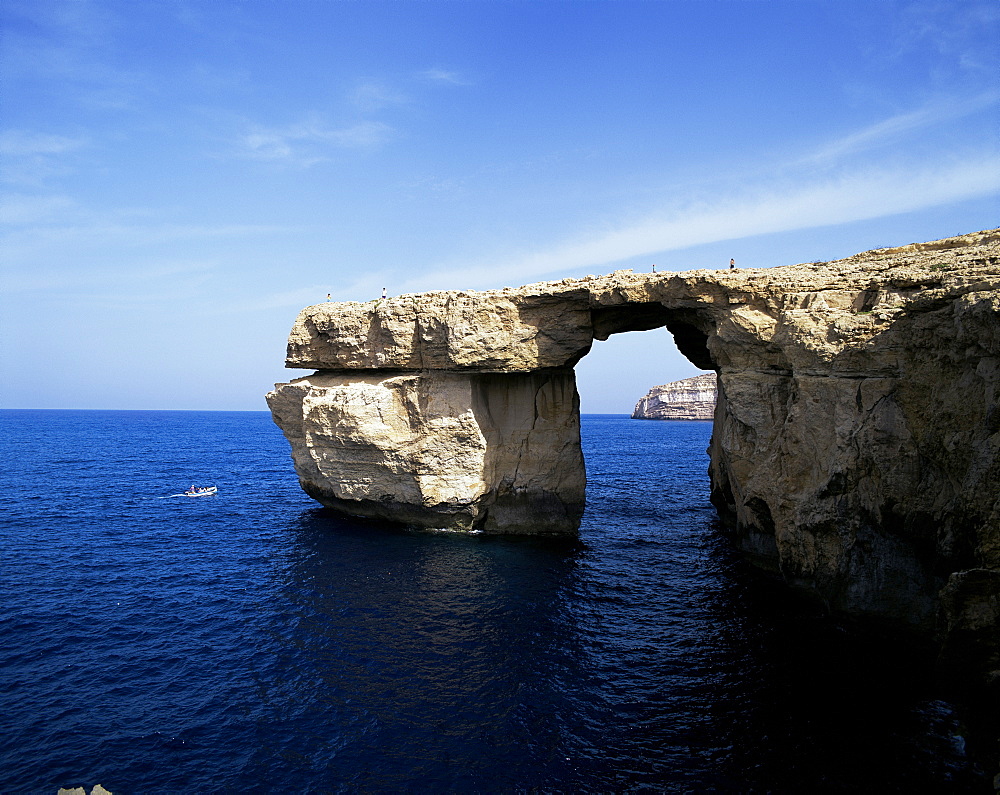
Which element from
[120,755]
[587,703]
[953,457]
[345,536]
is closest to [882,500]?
[953,457]

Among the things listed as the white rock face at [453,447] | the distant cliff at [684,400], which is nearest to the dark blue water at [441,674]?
the white rock face at [453,447]

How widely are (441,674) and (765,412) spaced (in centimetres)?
1341

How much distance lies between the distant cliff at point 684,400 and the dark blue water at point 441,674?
137175 millimetres

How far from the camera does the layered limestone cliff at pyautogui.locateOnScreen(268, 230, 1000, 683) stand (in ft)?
42.8

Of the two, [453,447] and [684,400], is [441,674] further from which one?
[684,400]

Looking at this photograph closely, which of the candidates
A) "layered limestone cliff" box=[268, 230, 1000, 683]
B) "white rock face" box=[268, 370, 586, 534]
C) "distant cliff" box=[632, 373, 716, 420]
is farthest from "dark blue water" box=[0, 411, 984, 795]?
"distant cliff" box=[632, 373, 716, 420]

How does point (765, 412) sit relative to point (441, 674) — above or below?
above

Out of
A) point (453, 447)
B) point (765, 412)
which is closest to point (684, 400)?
point (453, 447)

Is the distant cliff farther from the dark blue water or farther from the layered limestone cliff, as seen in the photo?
the dark blue water

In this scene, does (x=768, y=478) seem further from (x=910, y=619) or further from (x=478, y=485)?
(x=478, y=485)

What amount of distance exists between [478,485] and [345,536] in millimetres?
6952

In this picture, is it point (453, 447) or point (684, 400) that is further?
point (684, 400)

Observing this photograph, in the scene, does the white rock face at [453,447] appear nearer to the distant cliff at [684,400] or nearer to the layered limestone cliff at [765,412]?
the layered limestone cliff at [765,412]

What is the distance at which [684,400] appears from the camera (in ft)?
547
